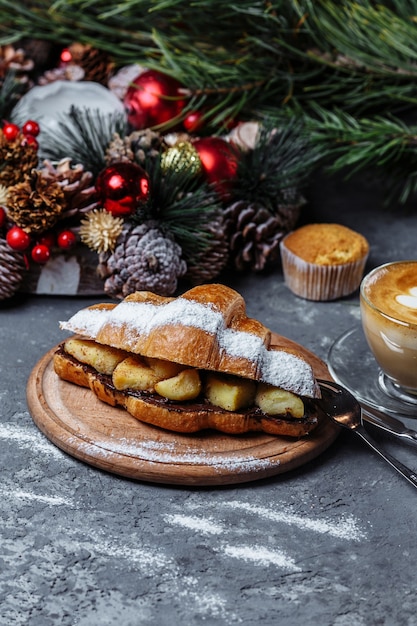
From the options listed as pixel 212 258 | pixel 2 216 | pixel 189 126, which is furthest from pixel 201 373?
pixel 189 126

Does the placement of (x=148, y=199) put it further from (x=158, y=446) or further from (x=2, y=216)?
(x=158, y=446)

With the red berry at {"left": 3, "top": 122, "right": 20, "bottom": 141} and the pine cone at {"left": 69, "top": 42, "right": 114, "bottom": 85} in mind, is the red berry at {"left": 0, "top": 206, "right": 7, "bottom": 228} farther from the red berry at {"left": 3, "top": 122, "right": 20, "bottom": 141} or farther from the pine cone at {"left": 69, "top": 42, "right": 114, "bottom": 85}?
the pine cone at {"left": 69, "top": 42, "right": 114, "bottom": 85}

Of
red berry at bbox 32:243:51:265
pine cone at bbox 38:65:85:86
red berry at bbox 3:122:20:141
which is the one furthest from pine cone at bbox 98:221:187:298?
pine cone at bbox 38:65:85:86

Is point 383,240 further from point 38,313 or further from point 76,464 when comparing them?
point 76,464

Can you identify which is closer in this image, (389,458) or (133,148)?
(389,458)

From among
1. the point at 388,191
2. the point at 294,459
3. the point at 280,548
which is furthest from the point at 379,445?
the point at 388,191
